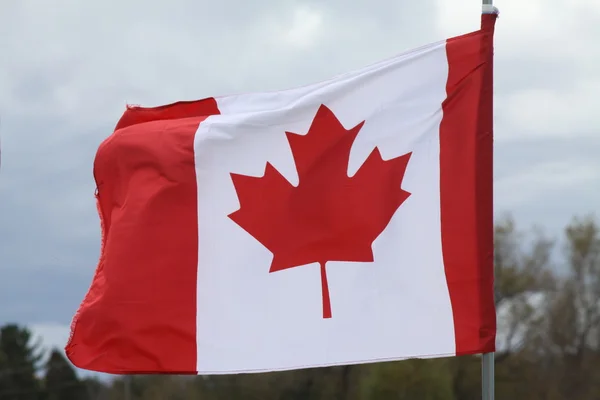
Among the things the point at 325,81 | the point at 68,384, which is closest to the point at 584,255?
the point at 68,384

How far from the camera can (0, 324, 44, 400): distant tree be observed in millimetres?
59125

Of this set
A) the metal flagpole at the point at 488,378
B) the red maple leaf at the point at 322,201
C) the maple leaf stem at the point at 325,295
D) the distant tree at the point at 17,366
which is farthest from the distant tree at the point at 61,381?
the metal flagpole at the point at 488,378

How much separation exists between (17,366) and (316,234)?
58.1 m

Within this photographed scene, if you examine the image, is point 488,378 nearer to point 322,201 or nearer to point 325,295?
point 325,295

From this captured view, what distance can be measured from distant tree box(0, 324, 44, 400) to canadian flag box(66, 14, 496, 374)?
5447 cm

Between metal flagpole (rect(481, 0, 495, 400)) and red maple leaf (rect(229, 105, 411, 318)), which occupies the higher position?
red maple leaf (rect(229, 105, 411, 318))

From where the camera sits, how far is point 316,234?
6.34 m

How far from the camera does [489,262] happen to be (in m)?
6.12

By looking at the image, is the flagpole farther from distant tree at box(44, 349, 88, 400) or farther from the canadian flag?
distant tree at box(44, 349, 88, 400)

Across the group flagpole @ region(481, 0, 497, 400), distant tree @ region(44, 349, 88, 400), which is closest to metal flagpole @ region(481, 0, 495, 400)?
flagpole @ region(481, 0, 497, 400)

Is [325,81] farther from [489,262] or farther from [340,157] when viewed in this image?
[489,262]

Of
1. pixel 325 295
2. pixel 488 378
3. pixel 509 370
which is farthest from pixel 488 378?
pixel 509 370

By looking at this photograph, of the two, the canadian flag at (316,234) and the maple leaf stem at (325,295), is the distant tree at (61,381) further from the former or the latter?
the maple leaf stem at (325,295)

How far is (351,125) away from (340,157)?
0.20 metres
